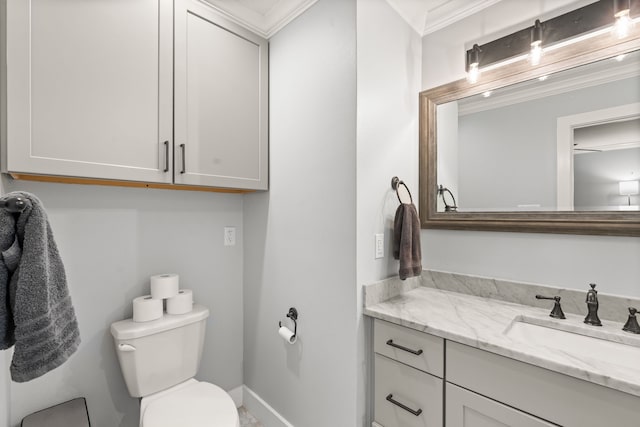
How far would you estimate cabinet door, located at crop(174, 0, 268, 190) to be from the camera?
148 cm

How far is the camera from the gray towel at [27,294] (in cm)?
68

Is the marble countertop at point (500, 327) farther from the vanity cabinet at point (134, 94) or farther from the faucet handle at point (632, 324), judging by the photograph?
the vanity cabinet at point (134, 94)

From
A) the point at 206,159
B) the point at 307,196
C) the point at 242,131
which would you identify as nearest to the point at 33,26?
the point at 206,159

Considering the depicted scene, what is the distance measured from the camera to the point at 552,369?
877 mm

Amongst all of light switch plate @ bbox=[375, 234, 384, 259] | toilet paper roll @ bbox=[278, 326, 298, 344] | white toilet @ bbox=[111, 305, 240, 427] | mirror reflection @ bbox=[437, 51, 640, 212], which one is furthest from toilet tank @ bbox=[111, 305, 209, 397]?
mirror reflection @ bbox=[437, 51, 640, 212]

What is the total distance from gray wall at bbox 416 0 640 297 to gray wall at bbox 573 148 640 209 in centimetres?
16

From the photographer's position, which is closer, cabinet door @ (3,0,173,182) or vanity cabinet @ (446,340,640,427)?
vanity cabinet @ (446,340,640,427)

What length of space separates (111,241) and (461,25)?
7.24ft

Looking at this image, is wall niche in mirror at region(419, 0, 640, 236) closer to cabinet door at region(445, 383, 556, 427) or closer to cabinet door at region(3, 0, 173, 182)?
cabinet door at region(445, 383, 556, 427)

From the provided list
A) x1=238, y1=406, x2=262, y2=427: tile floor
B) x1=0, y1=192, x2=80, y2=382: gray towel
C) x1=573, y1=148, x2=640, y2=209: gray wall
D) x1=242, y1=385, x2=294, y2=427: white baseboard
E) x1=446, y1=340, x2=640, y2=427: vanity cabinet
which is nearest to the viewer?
x1=0, y1=192, x2=80, y2=382: gray towel

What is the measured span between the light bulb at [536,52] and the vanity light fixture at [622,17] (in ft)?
0.80

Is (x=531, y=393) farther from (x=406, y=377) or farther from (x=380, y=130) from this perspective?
(x=380, y=130)

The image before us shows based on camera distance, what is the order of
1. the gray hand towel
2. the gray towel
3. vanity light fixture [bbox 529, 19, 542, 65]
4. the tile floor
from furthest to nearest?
the tile floor < the gray hand towel < vanity light fixture [bbox 529, 19, 542, 65] < the gray towel

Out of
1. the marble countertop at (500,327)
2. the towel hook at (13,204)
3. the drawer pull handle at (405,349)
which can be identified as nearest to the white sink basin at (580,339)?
the marble countertop at (500,327)
